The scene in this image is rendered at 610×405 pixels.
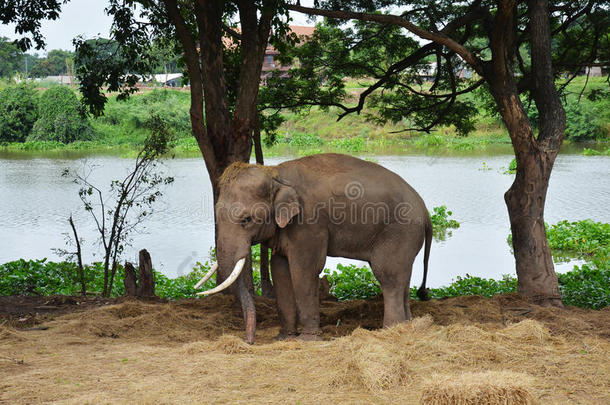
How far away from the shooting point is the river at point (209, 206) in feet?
45.9

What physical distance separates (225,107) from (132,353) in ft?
10.6

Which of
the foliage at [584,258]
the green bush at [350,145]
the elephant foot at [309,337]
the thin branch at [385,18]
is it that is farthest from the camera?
the green bush at [350,145]

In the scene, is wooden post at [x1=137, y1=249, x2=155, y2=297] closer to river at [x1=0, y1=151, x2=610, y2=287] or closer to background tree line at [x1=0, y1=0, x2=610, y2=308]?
background tree line at [x1=0, y1=0, x2=610, y2=308]

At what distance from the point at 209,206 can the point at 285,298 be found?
13302 mm

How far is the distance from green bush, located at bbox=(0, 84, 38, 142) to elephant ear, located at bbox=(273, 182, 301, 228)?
116ft

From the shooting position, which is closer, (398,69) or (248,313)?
(248,313)

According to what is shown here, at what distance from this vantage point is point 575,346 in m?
5.05

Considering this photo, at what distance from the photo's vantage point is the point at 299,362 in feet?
15.2

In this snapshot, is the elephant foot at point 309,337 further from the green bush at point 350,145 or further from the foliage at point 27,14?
the green bush at point 350,145

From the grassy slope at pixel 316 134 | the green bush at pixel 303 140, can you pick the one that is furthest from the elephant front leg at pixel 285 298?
the green bush at pixel 303 140

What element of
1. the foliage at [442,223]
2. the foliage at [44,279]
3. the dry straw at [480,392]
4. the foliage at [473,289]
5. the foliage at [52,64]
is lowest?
the foliage at [442,223]

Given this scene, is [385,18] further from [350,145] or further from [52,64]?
[52,64]

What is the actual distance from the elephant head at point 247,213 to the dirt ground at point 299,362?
0.61 metres

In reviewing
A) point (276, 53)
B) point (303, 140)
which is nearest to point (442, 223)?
point (276, 53)
